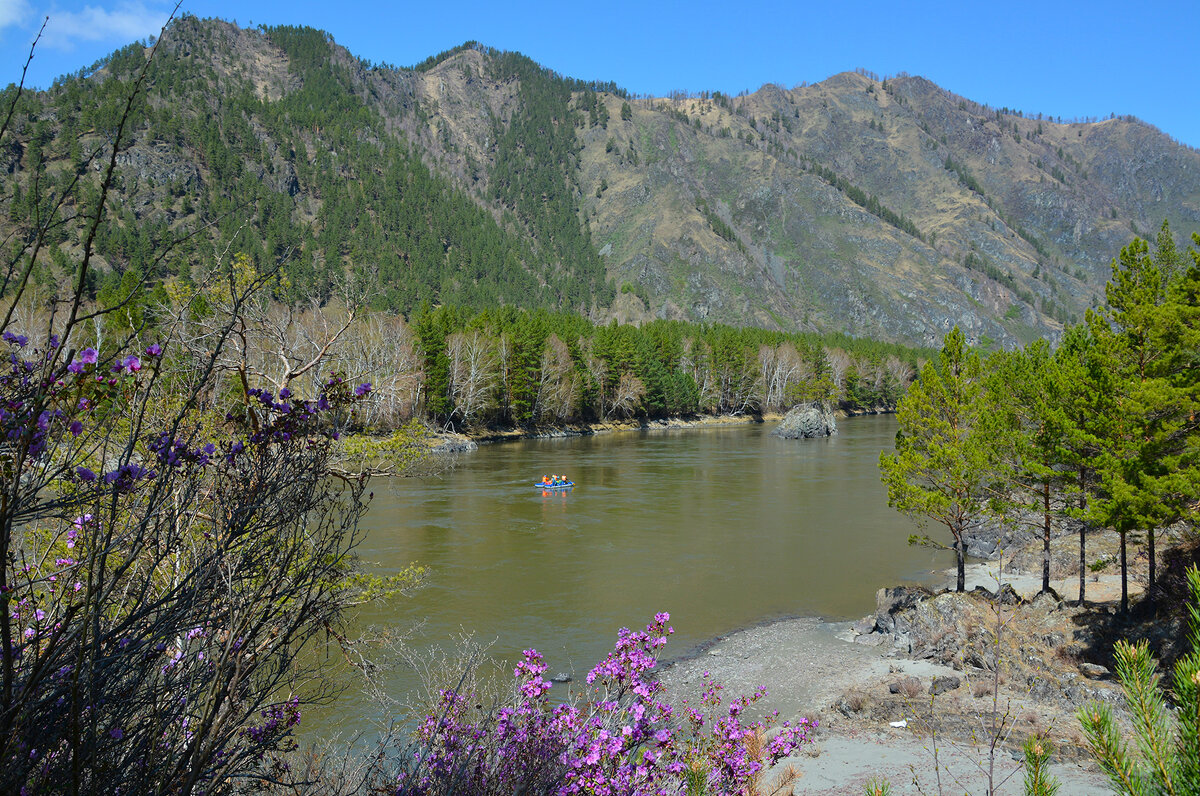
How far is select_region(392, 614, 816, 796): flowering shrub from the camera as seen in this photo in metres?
5.67

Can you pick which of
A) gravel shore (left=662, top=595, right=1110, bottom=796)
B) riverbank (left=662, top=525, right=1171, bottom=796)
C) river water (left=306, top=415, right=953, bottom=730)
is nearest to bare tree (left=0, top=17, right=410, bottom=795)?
gravel shore (left=662, top=595, right=1110, bottom=796)

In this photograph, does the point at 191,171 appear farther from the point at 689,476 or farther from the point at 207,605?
the point at 207,605

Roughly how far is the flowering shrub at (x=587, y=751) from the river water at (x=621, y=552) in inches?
340

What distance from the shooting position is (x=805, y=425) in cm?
8094

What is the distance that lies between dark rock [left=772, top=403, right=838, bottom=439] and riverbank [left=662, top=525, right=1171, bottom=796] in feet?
185

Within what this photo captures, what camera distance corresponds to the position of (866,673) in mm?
17781

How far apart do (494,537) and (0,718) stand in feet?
96.8

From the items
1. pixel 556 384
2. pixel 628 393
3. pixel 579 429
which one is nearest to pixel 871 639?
pixel 556 384

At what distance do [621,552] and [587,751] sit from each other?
24.1 meters

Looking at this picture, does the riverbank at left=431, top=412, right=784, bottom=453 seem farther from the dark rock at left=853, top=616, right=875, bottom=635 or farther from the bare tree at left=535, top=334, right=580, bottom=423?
the dark rock at left=853, top=616, right=875, bottom=635

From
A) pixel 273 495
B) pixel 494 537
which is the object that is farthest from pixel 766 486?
pixel 273 495

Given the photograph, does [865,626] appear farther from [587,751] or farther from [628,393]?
[628,393]

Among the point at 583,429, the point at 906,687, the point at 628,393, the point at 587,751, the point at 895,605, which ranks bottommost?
the point at 906,687

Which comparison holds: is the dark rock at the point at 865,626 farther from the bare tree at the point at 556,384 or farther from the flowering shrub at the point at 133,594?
the bare tree at the point at 556,384
